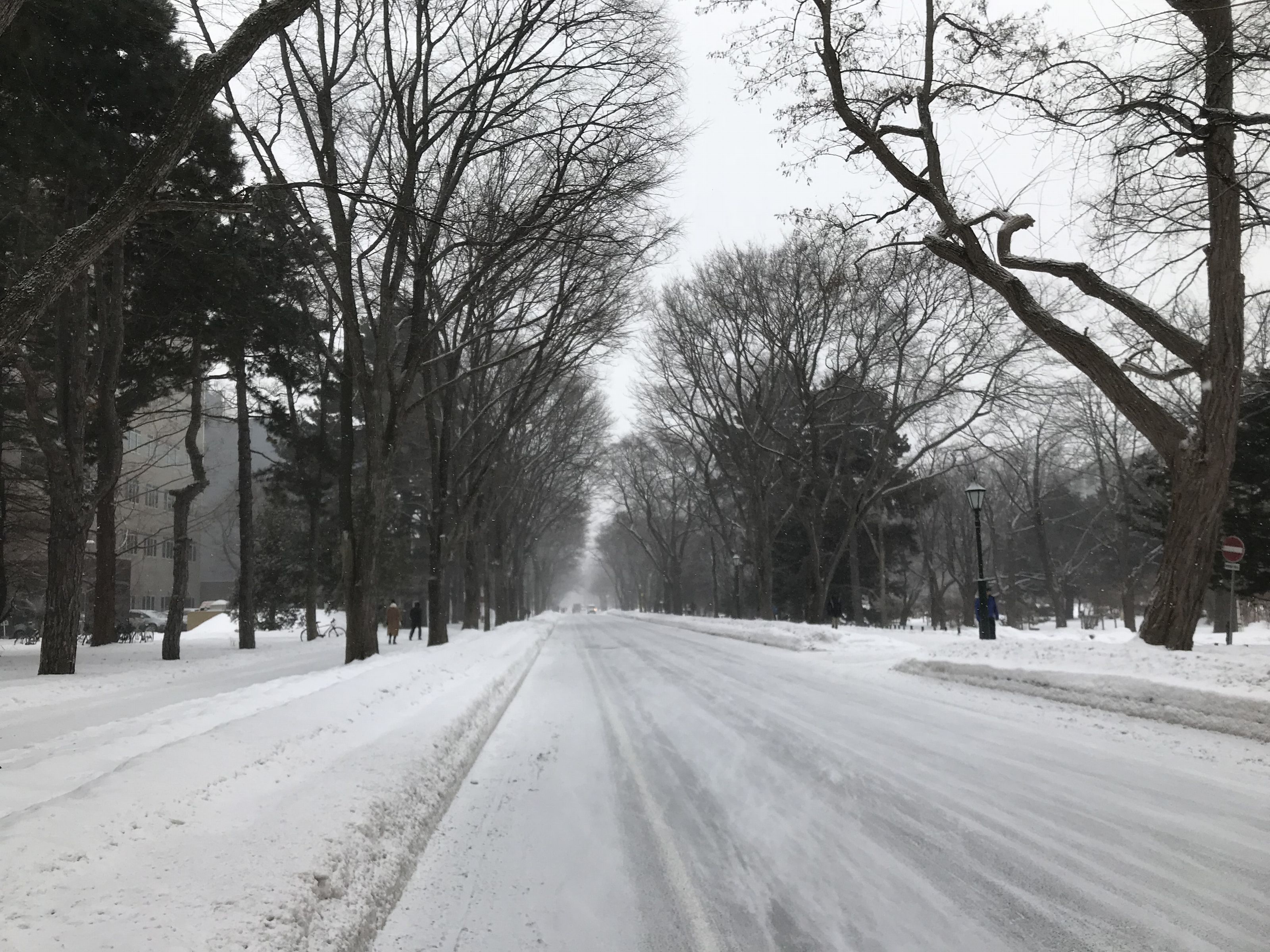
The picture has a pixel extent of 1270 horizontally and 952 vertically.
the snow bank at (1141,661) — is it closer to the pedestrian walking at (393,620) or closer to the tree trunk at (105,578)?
the pedestrian walking at (393,620)

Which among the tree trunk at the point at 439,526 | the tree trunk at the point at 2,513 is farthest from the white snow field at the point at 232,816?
the tree trunk at the point at 2,513

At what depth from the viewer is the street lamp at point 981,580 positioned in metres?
18.8

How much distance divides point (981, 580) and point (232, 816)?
1819 cm

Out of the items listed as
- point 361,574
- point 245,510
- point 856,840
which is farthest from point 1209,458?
point 245,510

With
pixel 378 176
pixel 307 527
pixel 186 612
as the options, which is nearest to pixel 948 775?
pixel 378 176

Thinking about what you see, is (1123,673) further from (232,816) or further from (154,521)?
(154,521)

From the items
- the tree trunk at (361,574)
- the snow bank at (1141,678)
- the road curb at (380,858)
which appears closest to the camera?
the road curb at (380,858)

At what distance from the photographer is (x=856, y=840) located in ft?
16.8

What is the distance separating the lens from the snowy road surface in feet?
12.8

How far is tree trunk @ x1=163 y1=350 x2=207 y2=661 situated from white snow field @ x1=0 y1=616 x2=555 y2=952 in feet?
38.1

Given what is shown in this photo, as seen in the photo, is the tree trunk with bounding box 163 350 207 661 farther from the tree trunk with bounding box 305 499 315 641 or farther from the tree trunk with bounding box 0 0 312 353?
the tree trunk with bounding box 0 0 312 353

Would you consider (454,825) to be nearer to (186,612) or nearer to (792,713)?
(792,713)

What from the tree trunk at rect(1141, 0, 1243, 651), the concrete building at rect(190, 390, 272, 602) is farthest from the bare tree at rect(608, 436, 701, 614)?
the tree trunk at rect(1141, 0, 1243, 651)

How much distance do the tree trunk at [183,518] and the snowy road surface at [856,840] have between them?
15.8 m
